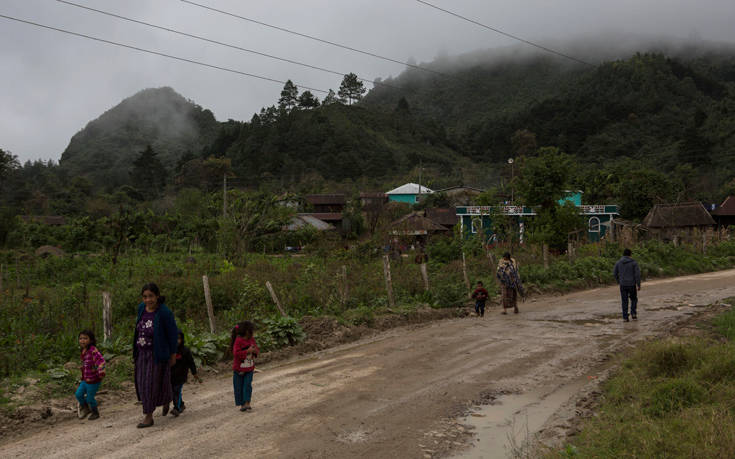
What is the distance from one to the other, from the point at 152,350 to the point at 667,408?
5416 millimetres

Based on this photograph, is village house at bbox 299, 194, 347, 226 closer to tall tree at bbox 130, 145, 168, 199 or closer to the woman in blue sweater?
tall tree at bbox 130, 145, 168, 199

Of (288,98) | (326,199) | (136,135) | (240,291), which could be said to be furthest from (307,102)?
(240,291)

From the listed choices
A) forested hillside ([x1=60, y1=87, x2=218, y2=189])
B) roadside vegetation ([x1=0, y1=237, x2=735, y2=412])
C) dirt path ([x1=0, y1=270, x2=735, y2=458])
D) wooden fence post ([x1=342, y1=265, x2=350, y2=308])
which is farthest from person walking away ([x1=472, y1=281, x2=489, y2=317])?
forested hillside ([x1=60, y1=87, x2=218, y2=189])

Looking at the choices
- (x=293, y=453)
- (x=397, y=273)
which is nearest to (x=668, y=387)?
(x=293, y=453)

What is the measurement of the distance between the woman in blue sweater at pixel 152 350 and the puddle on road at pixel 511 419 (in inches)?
129

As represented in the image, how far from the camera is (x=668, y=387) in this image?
5543mm

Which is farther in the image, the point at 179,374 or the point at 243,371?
the point at 243,371

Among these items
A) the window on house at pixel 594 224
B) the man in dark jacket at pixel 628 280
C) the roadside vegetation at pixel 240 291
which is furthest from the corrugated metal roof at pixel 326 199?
the man in dark jacket at pixel 628 280

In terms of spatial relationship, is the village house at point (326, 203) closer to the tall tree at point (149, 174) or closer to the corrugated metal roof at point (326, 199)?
the corrugated metal roof at point (326, 199)

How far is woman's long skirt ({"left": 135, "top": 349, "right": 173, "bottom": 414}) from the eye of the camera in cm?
574

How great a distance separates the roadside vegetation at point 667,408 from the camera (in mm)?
4195

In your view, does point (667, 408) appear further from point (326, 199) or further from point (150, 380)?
point (326, 199)

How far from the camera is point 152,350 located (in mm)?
5762

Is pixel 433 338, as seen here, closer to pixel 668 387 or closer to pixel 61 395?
pixel 668 387
